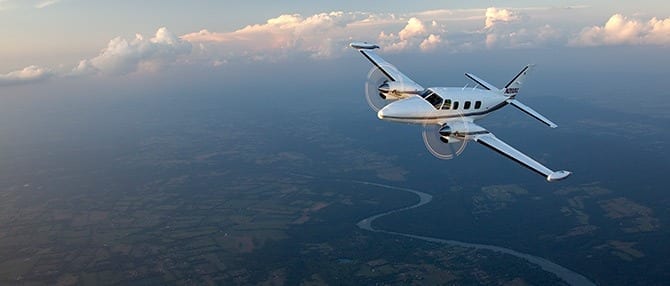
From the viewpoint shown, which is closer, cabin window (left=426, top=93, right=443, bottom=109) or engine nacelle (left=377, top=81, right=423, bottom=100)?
cabin window (left=426, top=93, right=443, bottom=109)

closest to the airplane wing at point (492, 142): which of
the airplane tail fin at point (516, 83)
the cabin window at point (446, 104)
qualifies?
the cabin window at point (446, 104)

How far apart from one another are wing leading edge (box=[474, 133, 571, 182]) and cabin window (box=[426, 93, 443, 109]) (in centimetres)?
645

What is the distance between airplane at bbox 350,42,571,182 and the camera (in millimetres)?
45094

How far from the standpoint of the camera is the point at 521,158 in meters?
41.4

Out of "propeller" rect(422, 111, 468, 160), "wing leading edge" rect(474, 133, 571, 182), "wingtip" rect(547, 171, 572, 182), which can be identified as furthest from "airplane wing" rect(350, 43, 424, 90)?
"wingtip" rect(547, 171, 572, 182)

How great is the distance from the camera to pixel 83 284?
198375mm

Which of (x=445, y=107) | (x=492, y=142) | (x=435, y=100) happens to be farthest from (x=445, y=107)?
(x=492, y=142)

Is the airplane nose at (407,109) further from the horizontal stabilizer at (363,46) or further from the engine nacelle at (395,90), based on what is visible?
the horizontal stabilizer at (363,46)

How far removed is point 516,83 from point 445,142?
2045 centimetres

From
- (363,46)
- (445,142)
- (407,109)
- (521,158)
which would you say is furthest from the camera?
(363,46)

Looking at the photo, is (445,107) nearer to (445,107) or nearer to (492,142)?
(445,107)

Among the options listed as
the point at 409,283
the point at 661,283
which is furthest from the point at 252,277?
the point at 661,283

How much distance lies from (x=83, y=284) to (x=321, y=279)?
11336 centimetres

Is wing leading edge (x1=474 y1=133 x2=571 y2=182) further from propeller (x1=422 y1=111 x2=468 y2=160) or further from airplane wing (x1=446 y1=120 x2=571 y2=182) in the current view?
propeller (x1=422 y1=111 x2=468 y2=160)
